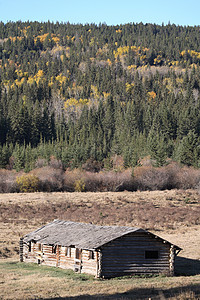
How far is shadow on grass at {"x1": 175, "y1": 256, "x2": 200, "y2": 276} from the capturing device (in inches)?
1233

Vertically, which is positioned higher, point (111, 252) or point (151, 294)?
point (151, 294)

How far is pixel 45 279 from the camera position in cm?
2723

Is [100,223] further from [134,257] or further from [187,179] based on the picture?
[187,179]

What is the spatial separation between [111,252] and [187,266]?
7123 millimetres

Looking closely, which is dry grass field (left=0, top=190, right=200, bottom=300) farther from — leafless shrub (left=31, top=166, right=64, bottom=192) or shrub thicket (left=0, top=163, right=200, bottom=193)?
leafless shrub (left=31, top=166, right=64, bottom=192)

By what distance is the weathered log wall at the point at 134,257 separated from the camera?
29875 millimetres

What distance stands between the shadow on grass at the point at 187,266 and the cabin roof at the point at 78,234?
442 cm

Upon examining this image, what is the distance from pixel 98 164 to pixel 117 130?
1544 inches

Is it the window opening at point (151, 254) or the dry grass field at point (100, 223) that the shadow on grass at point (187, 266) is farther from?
the window opening at point (151, 254)

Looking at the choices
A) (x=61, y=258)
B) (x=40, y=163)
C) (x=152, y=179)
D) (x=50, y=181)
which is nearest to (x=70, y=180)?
(x=50, y=181)

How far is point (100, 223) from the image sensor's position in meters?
54.6

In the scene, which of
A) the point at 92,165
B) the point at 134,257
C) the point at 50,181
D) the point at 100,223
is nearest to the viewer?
the point at 134,257

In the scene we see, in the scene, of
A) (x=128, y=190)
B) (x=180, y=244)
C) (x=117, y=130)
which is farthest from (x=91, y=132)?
(x=180, y=244)

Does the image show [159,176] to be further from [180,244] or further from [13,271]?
[13,271]
